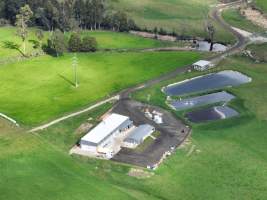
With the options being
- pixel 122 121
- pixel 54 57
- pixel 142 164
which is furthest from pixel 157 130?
pixel 54 57

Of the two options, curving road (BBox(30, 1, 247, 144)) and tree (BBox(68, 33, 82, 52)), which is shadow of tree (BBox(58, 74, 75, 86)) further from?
tree (BBox(68, 33, 82, 52))

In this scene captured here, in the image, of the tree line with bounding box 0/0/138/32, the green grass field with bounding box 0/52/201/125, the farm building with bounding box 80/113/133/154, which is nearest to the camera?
the farm building with bounding box 80/113/133/154

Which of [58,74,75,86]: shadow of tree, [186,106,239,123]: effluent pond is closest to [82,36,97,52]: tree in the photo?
[58,74,75,86]: shadow of tree

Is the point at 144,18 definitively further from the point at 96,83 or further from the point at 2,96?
the point at 2,96

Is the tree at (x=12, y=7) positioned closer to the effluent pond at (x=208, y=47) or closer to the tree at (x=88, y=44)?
the tree at (x=88, y=44)

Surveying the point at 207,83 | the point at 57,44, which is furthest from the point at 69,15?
the point at 207,83

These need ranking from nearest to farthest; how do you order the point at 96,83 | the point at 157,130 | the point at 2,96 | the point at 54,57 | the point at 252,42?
1. the point at 157,130
2. the point at 2,96
3. the point at 96,83
4. the point at 54,57
5. the point at 252,42

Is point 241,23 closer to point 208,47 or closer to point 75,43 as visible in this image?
point 208,47
